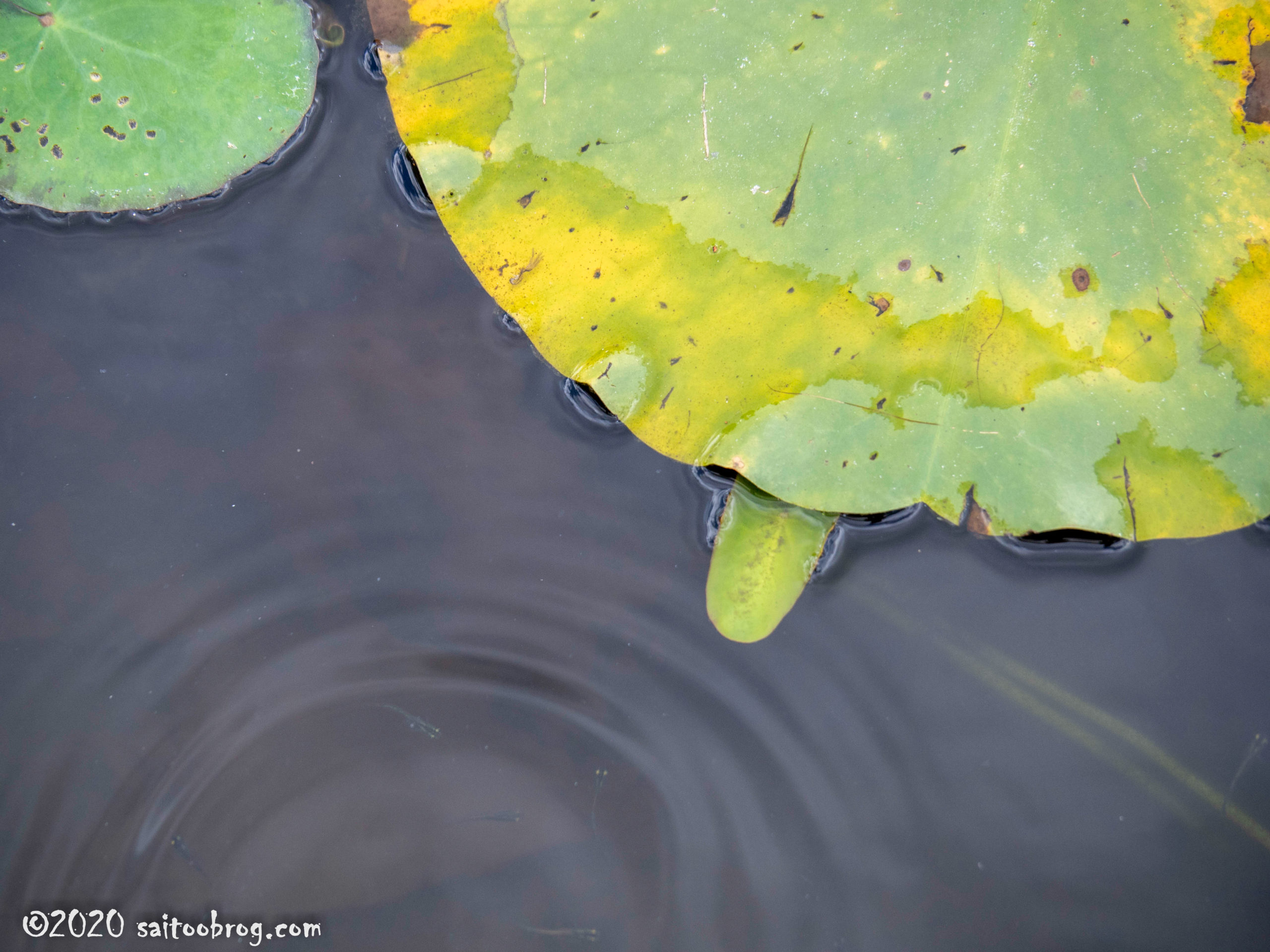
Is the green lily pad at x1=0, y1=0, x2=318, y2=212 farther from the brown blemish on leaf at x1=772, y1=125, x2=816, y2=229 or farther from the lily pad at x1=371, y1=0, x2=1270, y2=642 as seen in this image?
the brown blemish on leaf at x1=772, y1=125, x2=816, y2=229

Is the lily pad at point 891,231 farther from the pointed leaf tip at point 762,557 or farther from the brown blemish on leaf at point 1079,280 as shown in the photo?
the pointed leaf tip at point 762,557

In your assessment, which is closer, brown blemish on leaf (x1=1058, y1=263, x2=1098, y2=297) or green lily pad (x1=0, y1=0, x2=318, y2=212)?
brown blemish on leaf (x1=1058, y1=263, x2=1098, y2=297)

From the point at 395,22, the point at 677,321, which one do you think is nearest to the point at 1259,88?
the point at 677,321

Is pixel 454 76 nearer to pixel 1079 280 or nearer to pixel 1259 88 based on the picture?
pixel 1079 280

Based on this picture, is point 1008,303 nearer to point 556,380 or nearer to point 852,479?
point 852,479

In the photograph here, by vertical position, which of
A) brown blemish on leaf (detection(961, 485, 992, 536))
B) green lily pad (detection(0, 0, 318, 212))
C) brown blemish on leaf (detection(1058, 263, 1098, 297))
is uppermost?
green lily pad (detection(0, 0, 318, 212))

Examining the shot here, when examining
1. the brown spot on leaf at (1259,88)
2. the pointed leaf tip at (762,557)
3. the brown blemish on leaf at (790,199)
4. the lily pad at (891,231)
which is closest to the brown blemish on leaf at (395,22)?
the lily pad at (891,231)

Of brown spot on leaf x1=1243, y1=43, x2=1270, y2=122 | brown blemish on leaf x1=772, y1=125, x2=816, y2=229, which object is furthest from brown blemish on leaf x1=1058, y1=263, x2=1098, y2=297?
brown blemish on leaf x1=772, y1=125, x2=816, y2=229
